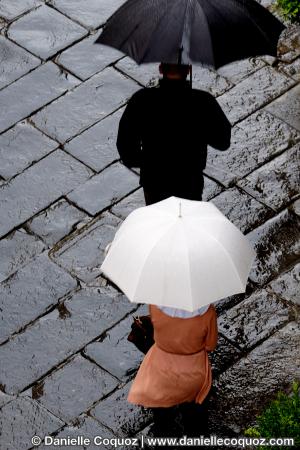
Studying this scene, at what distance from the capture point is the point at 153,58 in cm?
522

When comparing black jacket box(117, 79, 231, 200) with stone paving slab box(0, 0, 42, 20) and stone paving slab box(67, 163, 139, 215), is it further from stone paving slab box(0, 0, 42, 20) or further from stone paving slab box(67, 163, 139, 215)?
stone paving slab box(0, 0, 42, 20)

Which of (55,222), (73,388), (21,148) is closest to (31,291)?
(55,222)

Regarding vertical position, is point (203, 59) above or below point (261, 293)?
above

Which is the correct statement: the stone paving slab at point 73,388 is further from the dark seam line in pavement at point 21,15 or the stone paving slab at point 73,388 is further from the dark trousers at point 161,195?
the dark seam line in pavement at point 21,15

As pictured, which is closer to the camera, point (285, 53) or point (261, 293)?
point (261, 293)

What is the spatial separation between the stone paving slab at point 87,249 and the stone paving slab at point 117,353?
493mm

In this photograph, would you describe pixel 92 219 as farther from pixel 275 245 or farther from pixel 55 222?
pixel 275 245

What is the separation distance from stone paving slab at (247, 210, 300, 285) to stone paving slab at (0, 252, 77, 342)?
1.20m

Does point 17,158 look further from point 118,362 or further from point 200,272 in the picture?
point 200,272

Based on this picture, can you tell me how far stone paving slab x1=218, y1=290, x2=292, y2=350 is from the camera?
6.09 m

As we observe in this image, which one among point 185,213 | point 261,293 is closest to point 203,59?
point 185,213

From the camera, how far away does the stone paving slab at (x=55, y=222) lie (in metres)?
6.73

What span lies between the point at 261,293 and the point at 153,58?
1.83 meters

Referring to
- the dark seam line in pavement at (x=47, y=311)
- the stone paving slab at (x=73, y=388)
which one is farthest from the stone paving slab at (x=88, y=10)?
the stone paving slab at (x=73, y=388)
